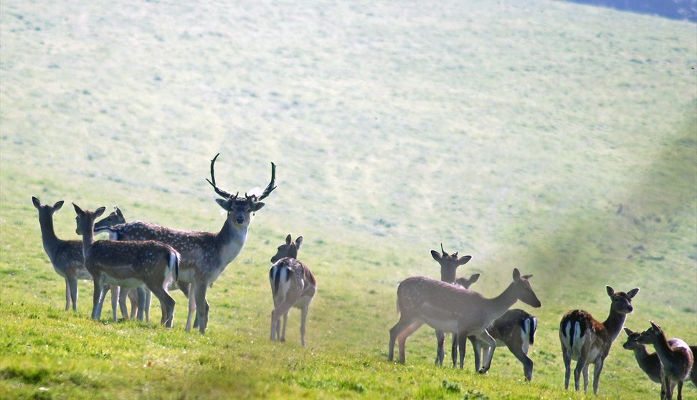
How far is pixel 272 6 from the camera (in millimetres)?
129000

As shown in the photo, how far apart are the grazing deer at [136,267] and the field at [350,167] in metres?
1.00

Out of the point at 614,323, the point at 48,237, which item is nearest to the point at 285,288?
the point at 48,237

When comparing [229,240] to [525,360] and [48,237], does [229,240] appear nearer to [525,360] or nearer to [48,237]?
[48,237]

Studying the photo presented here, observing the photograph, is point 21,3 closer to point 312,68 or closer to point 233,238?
point 312,68

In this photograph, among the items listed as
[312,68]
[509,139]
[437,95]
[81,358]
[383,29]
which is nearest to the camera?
[81,358]

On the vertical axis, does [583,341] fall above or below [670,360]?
above

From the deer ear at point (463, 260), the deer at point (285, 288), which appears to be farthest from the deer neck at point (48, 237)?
the deer ear at point (463, 260)

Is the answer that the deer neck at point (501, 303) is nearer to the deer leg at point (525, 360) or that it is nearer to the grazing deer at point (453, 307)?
the grazing deer at point (453, 307)

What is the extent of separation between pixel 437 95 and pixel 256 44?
976 inches

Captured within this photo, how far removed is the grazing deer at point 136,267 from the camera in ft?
73.5

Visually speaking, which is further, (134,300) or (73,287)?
(73,287)

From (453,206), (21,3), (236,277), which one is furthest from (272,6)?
(236,277)

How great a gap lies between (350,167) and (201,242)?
61851 mm

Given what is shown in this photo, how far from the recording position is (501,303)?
76.6 feet
